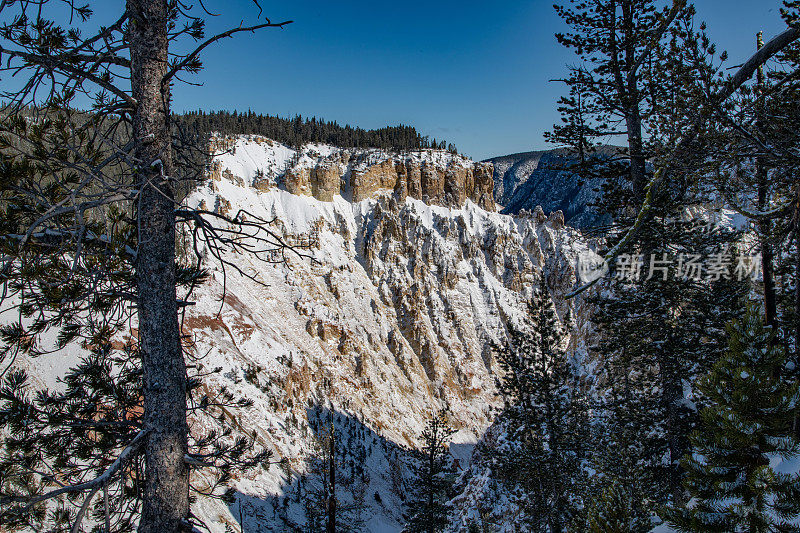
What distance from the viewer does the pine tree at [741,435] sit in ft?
19.8

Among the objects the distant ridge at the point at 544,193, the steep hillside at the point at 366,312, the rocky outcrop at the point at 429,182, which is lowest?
the steep hillside at the point at 366,312

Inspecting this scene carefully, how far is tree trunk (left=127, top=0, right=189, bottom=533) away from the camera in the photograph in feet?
10.4

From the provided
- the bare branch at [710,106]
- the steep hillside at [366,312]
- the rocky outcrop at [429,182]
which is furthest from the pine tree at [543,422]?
the rocky outcrop at [429,182]

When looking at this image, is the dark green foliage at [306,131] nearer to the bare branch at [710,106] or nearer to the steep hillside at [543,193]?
the steep hillside at [543,193]

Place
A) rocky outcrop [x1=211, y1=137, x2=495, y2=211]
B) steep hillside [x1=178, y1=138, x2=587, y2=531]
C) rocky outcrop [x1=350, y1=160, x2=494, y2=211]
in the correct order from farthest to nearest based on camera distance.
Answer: rocky outcrop [x1=350, y1=160, x2=494, y2=211], rocky outcrop [x1=211, y1=137, x2=495, y2=211], steep hillside [x1=178, y1=138, x2=587, y2=531]

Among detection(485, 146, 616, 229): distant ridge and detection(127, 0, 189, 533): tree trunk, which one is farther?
detection(485, 146, 616, 229): distant ridge

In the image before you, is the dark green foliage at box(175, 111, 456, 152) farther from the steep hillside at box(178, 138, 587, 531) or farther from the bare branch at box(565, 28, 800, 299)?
the bare branch at box(565, 28, 800, 299)

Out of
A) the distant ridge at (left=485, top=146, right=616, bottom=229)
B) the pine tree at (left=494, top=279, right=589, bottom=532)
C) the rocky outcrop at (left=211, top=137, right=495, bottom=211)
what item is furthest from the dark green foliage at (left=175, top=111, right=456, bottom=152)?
the pine tree at (left=494, top=279, right=589, bottom=532)

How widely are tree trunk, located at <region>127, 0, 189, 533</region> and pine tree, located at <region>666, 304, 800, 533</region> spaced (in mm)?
7436

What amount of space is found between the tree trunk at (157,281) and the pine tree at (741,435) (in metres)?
7.44

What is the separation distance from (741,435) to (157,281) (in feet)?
27.4

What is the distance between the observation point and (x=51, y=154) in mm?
3303

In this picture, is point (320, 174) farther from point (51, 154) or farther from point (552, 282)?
point (51, 154)

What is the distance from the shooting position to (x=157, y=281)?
328 cm
